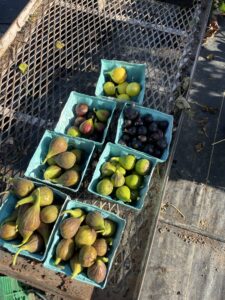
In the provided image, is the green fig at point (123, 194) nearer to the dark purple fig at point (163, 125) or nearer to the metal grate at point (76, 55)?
the metal grate at point (76, 55)

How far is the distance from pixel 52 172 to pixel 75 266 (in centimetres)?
55

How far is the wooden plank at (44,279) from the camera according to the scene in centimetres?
180

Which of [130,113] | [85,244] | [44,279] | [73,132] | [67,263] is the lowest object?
[44,279]

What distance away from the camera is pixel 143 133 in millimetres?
2043

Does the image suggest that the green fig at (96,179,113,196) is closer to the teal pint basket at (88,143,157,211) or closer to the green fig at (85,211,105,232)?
the teal pint basket at (88,143,157,211)

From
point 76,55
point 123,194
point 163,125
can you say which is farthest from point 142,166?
A: point 76,55

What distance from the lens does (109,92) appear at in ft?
7.34

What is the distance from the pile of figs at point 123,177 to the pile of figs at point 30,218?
0.30 meters

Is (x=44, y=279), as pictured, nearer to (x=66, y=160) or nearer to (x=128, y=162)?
(x=66, y=160)

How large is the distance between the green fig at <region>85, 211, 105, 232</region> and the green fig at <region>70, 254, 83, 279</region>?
170 millimetres

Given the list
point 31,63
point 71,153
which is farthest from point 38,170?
point 31,63

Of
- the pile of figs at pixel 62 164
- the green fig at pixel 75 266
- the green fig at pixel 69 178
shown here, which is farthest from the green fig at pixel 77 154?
the green fig at pixel 75 266

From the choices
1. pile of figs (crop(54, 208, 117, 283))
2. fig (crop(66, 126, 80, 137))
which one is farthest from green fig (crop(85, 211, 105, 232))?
fig (crop(66, 126, 80, 137))

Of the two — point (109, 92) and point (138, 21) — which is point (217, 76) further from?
point (109, 92)
